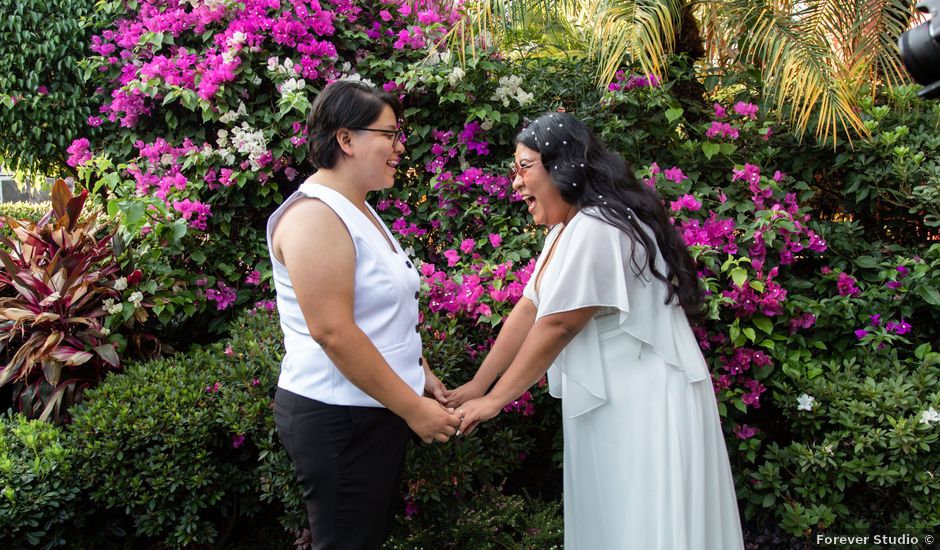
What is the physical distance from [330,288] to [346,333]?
12cm

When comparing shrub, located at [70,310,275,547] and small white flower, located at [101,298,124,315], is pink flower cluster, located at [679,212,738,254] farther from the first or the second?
small white flower, located at [101,298,124,315]

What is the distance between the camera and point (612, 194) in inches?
92.1

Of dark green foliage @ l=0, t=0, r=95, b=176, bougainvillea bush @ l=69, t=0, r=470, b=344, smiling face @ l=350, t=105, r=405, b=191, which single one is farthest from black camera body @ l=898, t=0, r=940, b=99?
dark green foliage @ l=0, t=0, r=95, b=176

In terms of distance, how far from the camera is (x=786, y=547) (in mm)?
3512

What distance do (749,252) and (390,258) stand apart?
2.18 m

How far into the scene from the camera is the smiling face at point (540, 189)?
7.97 feet

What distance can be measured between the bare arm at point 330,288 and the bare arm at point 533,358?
1.65 feet

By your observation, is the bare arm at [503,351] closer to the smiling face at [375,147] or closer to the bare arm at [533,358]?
the bare arm at [533,358]

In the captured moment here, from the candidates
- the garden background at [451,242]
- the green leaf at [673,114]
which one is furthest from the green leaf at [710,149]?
the green leaf at [673,114]

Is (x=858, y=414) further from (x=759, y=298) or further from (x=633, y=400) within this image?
(x=633, y=400)

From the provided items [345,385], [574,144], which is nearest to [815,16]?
[574,144]

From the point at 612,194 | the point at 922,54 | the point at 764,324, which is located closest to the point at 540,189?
the point at 612,194

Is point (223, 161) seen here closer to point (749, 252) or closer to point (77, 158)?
point (77, 158)

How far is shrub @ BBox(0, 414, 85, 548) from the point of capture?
115 inches
